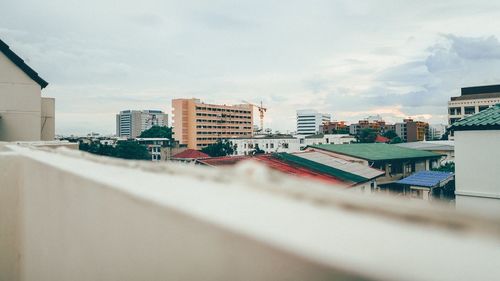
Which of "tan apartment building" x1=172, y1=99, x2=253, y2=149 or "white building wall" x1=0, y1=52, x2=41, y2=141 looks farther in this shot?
"tan apartment building" x1=172, y1=99, x2=253, y2=149

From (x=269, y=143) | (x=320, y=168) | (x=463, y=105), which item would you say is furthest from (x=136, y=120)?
(x=320, y=168)

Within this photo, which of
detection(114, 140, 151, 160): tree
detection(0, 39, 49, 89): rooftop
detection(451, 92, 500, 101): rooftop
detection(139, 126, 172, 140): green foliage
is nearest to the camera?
detection(0, 39, 49, 89): rooftop

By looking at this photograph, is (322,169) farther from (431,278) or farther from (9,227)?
(431,278)

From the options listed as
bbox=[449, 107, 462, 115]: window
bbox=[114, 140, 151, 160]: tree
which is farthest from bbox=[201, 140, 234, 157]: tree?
bbox=[449, 107, 462, 115]: window

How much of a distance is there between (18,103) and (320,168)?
1087 cm

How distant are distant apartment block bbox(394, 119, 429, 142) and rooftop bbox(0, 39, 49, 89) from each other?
93.1 meters

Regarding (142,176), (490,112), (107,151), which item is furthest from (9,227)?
(107,151)

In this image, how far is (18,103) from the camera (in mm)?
7859

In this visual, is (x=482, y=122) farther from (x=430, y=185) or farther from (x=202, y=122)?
(x=202, y=122)

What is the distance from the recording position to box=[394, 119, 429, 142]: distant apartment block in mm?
91438

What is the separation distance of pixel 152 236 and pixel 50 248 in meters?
1.08

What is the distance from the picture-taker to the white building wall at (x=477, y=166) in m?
6.52

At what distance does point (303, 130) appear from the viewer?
12131 cm

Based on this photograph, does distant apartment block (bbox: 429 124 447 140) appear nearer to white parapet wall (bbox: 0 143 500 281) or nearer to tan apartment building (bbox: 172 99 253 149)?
tan apartment building (bbox: 172 99 253 149)
